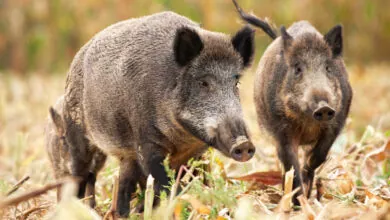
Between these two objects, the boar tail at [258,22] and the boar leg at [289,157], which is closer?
the boar leg at [289,157]

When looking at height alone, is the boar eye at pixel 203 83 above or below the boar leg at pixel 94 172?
above

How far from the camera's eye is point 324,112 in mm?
5711

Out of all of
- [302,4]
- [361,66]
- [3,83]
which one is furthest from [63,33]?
[361,66]

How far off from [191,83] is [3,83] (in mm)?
10263

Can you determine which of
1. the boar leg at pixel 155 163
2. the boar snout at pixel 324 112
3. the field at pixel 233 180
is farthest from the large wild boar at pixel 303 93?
the boar leg at pixel 155 163

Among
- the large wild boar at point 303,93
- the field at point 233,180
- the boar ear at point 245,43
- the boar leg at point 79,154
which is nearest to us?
the field at point 233,180

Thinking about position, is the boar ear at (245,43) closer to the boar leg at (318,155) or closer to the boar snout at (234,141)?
the boar snout at (234,141)

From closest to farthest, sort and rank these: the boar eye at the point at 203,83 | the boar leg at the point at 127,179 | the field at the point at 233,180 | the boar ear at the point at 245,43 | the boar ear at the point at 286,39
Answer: the field at the point at 233,180
the boar eye at the point at 203,83
the boar ear at the point at 245,43
the boar leg at the point at 127,179
the boar ear at the point at 286,39

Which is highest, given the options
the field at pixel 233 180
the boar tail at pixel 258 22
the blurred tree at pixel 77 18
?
the blurred tree at pixel 77 18

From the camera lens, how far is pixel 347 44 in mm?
21062

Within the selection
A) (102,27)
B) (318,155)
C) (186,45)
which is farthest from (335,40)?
(102,27)

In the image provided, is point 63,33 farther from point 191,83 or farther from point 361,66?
point 191,83

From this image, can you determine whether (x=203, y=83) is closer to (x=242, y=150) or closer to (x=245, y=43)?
(x=245, y=43)

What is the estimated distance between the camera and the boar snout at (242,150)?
445cm
